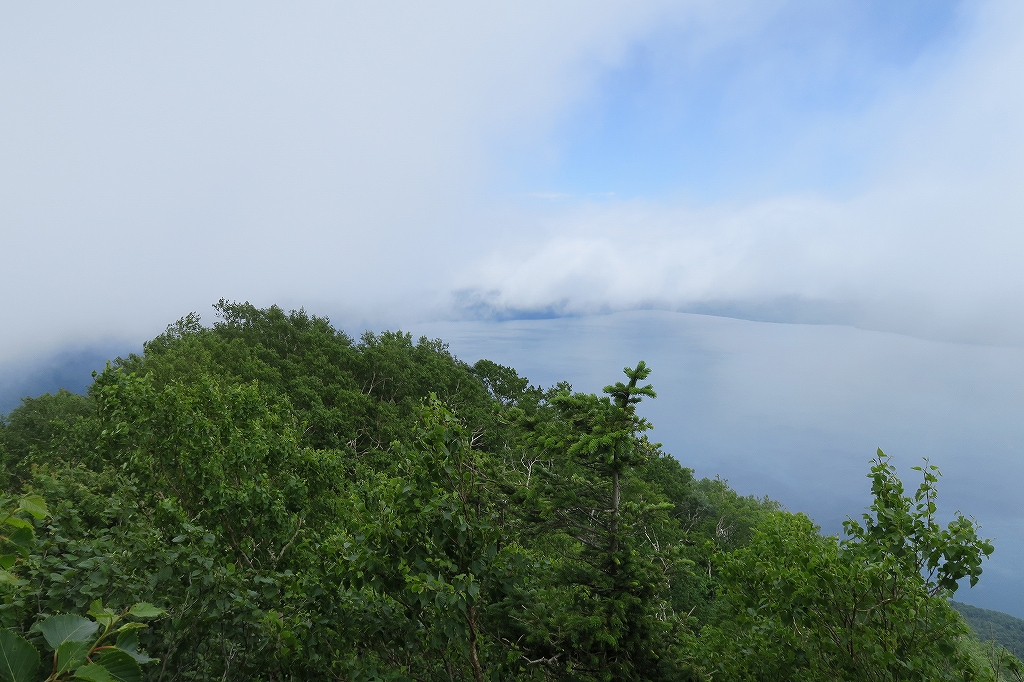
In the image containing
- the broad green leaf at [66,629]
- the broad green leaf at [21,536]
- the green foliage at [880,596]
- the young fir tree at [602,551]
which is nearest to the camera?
the broad green leaf at [66,629]

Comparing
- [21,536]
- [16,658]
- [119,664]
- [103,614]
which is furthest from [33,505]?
[119,664]

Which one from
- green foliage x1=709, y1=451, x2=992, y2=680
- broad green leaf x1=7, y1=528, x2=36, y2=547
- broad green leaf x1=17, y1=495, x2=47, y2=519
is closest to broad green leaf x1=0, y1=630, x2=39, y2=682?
broad green leaf x1=17, y1=495, x2=47, y2=519

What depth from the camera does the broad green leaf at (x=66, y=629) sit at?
4.95 feet

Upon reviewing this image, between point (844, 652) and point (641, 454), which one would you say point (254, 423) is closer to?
point (641, 454)

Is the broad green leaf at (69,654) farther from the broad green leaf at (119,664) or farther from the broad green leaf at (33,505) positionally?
the broad green leaf at (33,505)

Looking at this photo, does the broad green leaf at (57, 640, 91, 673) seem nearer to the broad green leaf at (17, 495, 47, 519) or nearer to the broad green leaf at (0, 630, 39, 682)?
the broad green leaf at (0, 630, 39, 682)

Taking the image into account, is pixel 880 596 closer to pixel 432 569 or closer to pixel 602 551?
pixel 432 569

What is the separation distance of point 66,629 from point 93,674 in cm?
29

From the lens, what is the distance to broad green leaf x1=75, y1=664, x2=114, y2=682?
54.9 inches

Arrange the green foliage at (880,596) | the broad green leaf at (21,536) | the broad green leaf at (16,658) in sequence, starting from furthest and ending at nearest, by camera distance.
Result: the green foliage at (880,596) < the broad green leaf at (21,536) < the broad green leaf at (16,658)

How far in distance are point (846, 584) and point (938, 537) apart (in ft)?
2.81

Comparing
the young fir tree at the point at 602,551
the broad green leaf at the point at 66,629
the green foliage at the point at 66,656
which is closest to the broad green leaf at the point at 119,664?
the green foliage at the point at 66,656

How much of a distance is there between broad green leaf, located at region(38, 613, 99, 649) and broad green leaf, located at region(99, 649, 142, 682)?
0.36ft

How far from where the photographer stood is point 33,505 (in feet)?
6.28
